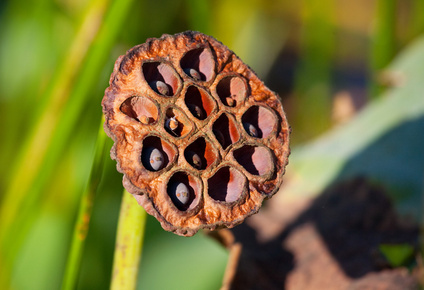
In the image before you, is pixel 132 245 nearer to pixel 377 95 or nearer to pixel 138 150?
pixel 138 150

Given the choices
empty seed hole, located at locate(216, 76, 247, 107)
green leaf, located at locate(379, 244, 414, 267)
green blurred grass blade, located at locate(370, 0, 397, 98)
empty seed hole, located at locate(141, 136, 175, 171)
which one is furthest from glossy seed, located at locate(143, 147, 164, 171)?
green blurred grass blade, located at locate(370, 0, 397, 98)

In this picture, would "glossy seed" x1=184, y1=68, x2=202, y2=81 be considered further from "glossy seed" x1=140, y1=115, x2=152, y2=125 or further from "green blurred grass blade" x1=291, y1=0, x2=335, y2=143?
"green blurred grass blade" x1=291, y1=0, x2=335, y2=143

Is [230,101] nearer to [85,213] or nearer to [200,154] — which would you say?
[200,154]

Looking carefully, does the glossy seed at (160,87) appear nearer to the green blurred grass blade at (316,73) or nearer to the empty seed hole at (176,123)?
the empty seed hole at (176,123)

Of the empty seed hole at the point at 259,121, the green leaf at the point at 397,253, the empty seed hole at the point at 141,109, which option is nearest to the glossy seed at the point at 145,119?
the empty seed hole at the point at 141,109

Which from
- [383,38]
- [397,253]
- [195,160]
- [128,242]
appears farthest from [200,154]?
[383,38]
